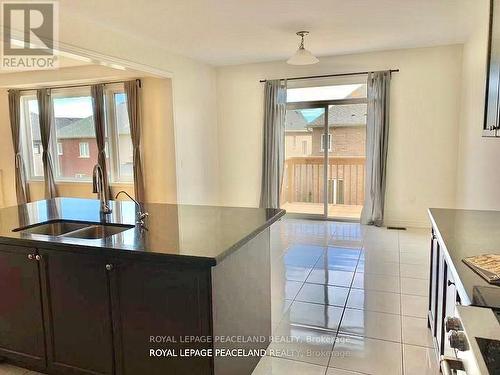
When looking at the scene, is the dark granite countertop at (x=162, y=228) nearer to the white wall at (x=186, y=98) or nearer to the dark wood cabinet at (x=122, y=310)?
the dark wood cabinet at (x=122, y=310)

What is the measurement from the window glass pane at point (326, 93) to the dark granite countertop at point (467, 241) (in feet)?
12.4

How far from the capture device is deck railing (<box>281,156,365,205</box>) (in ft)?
20.2

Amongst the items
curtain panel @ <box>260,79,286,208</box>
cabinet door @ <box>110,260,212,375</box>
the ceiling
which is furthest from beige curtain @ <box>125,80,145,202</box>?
cabinet door @ <box>110,260,212,375</box>

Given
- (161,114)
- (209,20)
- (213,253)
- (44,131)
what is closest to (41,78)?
(44,131)

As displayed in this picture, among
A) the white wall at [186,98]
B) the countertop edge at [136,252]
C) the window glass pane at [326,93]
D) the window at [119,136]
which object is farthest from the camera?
the window at [119,136]

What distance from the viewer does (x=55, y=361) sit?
202cm

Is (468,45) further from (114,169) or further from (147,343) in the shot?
(114,169)

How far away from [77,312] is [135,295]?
414 mm

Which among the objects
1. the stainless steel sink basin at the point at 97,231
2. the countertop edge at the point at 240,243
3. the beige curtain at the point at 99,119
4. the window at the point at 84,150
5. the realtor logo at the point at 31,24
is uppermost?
the realtor logo at the point at 31,24

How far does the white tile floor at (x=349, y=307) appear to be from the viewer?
226 centimetres

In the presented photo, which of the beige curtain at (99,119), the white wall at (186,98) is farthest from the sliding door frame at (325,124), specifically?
the beige curtain at (99,119)

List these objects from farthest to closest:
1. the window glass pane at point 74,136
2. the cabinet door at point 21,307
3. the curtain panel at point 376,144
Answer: the window glass pane at point 74,136
the curtain panel at point 376,144
the cabinet door at point 21,307

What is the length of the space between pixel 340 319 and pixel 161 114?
4.07 metres

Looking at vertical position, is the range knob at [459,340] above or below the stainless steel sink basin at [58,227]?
below
